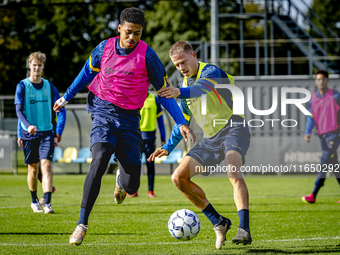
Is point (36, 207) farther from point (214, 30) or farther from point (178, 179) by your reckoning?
point (214, 30)

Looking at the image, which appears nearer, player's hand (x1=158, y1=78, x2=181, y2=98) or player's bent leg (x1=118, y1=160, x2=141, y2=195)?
player's hand (x1=158, y1=78, x2=181, y2=98)

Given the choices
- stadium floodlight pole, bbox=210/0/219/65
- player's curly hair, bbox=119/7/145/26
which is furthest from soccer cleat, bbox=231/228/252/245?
stadium floodlight pole, bbox=210/0/219/65

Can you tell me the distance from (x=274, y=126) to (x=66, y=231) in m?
13.4

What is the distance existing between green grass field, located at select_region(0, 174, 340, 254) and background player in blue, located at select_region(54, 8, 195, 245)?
92cm

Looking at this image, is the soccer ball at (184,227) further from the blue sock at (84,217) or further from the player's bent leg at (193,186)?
the blue sock at (84,217)

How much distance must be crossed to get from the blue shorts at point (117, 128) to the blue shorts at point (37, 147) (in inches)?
104

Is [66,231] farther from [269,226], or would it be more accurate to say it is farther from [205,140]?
[269,226]

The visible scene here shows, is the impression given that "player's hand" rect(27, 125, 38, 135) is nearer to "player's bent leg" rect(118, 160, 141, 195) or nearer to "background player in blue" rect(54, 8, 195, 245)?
"background player in blue" rect(54, 8, 195, 245)

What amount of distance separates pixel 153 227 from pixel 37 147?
2.50 m

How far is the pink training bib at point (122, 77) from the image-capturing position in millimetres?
4789

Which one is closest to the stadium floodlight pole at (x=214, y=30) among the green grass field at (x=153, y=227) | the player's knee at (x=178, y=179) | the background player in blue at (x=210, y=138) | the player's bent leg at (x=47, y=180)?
the green grass field at (x=153, y=227)

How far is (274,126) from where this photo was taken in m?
18.0

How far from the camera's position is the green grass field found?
4797 mm

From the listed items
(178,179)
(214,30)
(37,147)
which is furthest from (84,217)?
(214,30)
